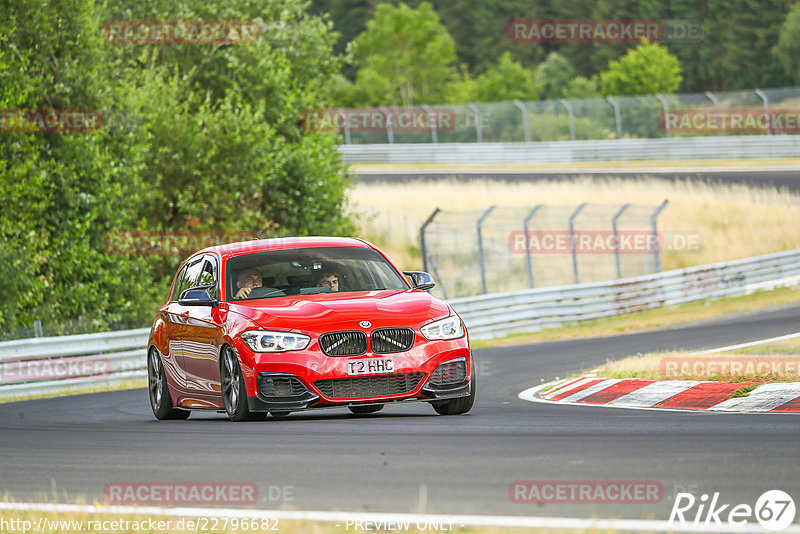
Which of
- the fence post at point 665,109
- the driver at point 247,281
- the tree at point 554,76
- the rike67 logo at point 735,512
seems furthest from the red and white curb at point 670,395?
the tree at point 554,76

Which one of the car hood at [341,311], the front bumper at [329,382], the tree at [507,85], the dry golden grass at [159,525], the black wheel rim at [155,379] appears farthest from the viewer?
the tree at [507,85]

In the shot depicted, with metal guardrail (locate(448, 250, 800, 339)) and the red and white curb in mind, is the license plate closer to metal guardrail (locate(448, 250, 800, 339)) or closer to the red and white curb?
the red and white curb

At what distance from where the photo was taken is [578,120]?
57250 millimetres

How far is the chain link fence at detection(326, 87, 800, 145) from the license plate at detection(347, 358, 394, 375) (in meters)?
40.1

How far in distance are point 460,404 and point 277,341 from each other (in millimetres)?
1694

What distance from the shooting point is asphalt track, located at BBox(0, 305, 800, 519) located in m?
6.14

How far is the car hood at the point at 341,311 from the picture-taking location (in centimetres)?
969

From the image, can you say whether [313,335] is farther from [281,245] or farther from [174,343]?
[174,343]

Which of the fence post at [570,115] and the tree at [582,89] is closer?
the fence post at [570,115]

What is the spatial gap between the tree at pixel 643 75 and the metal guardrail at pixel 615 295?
52.7 meters

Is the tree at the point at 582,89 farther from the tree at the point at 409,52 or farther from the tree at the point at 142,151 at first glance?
the tree at the point at 142,151

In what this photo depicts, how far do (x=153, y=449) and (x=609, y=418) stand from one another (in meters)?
3.33

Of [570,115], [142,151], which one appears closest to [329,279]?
[142,151]

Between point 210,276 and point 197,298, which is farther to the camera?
point 210,276
